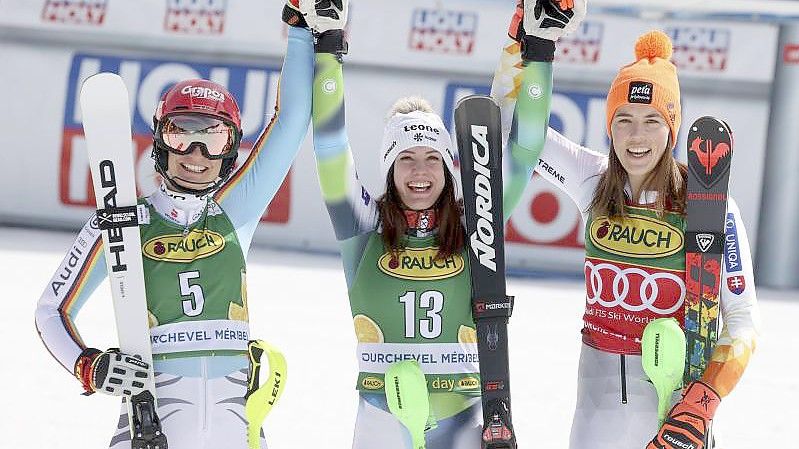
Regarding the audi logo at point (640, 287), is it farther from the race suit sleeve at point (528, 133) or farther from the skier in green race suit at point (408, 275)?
the skier in green race suit at point (408, 275)

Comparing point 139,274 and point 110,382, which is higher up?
point 139,274

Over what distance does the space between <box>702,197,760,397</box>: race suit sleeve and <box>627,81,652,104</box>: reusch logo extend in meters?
0.44

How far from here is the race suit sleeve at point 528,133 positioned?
3.77m

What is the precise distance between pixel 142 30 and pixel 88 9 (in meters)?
0.59

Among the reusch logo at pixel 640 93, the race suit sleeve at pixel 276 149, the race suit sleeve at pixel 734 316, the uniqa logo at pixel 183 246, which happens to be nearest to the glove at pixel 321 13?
the race suit sleeve at pixel 276 149

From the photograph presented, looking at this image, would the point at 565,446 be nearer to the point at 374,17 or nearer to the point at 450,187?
the point at 450,187

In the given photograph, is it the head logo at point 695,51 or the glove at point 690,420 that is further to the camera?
the head logo at point 695,51

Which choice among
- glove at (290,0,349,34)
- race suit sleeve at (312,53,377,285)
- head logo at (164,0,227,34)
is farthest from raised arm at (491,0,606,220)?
head logo at (164,0,227,34)

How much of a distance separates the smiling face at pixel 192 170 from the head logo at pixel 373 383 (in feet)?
2.67

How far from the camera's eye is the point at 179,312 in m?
3.44

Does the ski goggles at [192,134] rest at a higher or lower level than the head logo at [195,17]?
lower

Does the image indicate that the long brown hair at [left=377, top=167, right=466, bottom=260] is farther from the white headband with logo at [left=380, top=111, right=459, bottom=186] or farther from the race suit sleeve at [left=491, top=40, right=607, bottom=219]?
the race suit sleeve at [left=491, top=40, right=607, bottom=219]

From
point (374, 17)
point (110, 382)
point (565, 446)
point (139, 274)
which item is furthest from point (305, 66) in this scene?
point (374, 17)

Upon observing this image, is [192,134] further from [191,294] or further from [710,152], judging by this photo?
[710,152]
